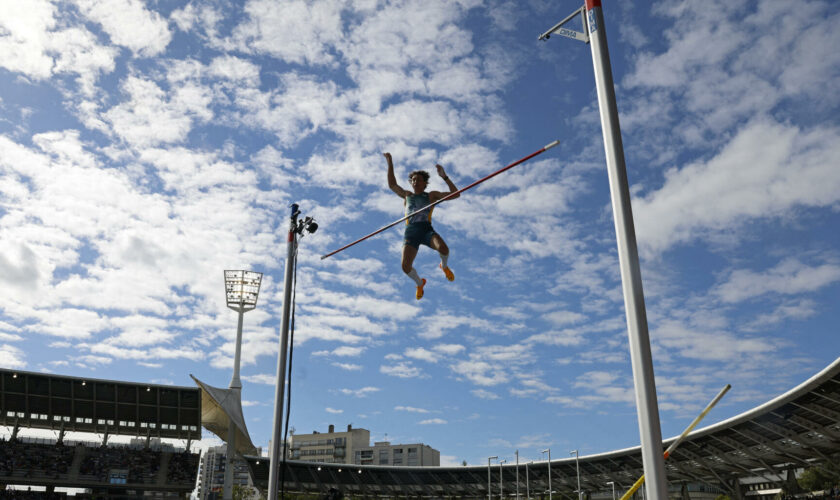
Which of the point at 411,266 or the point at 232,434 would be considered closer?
the point at 411,266

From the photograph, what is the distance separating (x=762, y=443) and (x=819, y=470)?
4.20m

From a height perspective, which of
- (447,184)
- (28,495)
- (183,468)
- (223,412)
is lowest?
(28,495)

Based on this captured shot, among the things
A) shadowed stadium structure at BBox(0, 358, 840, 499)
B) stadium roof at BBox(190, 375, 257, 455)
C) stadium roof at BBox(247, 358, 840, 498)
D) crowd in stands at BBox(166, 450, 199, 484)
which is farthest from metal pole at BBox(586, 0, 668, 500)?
crowd in stands at BBox(166, 450, 199, 484)

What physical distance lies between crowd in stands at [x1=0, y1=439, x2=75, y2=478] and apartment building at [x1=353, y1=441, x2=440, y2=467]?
180 ft

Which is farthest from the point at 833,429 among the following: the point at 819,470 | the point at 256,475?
the point at 256,475

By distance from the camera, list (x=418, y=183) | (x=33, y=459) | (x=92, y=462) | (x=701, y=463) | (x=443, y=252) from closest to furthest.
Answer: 1. (x=443, y=252)
2. (x=418, y=183)
3. (x=33, y=459)
4. (x=92, y=462)
5. (x=701, y=463)

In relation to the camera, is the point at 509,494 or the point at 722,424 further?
the point at 509,494

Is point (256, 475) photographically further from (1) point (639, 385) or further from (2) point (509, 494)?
(1) point (639, 385)

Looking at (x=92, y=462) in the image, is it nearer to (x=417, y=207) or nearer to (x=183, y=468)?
(x=183, y=468)

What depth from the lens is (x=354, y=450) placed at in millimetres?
94000

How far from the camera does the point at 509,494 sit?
202ft

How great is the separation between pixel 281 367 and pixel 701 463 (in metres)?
38.7

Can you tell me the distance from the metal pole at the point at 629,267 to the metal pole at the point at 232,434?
31.9 metres

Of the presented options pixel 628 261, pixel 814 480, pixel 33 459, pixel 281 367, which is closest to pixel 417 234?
pixel 281 367
